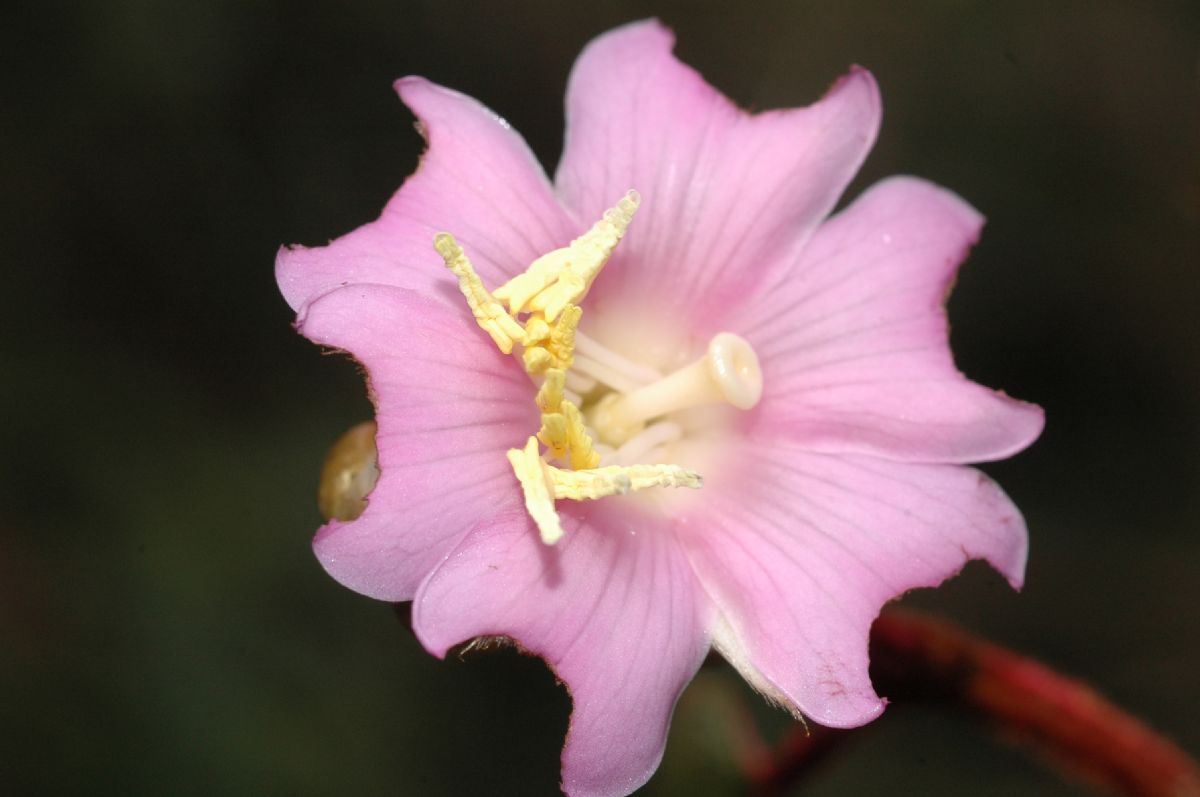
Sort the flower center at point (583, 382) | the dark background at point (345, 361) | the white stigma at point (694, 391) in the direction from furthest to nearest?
the dark background at point (345, 361) < the white stigma at point (694, 391) < the flower center at point (583, 382)

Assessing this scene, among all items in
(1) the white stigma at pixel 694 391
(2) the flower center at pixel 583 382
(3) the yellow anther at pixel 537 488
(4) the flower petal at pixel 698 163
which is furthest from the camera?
(4) the flower petal at pixel 698 163

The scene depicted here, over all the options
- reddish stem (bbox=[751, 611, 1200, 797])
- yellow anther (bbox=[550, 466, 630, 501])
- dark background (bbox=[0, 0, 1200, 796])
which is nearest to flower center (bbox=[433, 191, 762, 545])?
yellow anther (bbox=[550, 466, 630, 501])

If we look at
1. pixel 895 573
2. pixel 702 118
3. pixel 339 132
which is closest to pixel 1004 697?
pixel 895 573

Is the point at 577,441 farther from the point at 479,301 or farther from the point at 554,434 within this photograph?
the point at 479,301

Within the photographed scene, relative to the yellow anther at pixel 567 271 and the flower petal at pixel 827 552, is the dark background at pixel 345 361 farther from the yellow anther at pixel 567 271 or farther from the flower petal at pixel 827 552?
the yellow anther at pixel 567 271

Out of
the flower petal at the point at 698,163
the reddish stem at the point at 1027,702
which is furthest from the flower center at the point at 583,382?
the reddish stem at the point at 1027,702

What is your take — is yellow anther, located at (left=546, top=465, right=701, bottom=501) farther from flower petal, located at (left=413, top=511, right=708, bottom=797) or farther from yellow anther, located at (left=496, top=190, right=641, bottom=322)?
yellow anther, located at (left=496, top=190, right=641, bottom=322)
